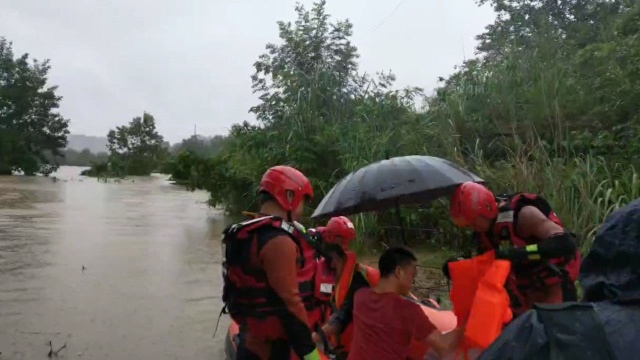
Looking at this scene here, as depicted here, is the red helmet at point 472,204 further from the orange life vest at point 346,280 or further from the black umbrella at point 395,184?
the orange life vest at point 346,280

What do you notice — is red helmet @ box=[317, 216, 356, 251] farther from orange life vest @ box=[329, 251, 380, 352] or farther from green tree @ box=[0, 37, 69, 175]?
green tree @ box=[0, 37, 69, 175]

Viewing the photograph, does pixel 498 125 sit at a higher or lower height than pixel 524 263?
higher

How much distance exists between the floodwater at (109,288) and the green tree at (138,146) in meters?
39.3

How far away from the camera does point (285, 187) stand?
298 cm

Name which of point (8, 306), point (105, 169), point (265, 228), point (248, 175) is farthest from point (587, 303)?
point (105, 169)

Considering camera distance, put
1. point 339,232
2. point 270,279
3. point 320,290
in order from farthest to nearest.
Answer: point 339,232 < point 320,290 < point 270,279

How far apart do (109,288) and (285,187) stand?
7070 mm

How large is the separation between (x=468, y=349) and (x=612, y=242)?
4.60 feet

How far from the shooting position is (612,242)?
4.64 feet

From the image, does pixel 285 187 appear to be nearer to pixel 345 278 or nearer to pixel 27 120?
pixel 345 278

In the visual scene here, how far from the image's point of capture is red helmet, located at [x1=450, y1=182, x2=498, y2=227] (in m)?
2.88

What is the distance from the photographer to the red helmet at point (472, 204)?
2885mm

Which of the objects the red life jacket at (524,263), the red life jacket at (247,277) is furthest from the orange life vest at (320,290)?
the red life jacket at (524,263)

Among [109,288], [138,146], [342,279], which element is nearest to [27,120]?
[138,146]
